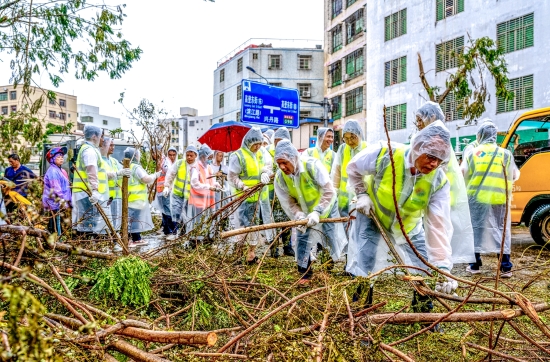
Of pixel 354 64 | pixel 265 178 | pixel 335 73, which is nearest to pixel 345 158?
pixel 265 178

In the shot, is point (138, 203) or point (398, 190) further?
point (138, 203)

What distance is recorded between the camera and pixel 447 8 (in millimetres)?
20469

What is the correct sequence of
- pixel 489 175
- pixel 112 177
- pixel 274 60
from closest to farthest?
pixel 489 175
pixel 112 177
pixel 274 60

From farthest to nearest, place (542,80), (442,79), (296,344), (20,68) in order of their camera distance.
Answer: (442,79) → (542,80) → (20,68) → (296,344)

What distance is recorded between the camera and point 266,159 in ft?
23.5

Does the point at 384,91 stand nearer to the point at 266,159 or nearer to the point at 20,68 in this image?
Result: the point at 266,159

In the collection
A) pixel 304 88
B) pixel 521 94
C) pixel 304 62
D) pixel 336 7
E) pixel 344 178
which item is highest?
pixel 336 7

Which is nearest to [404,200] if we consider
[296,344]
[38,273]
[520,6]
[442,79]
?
[296,344]

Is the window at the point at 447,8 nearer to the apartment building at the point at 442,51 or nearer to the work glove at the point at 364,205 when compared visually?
the apartment building at the point at 442,51

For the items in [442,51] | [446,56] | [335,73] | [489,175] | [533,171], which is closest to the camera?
[489,175]

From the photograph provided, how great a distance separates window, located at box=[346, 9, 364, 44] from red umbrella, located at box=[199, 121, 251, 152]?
1721 centimetres

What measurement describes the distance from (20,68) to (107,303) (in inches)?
158

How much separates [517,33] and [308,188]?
16.5 metres

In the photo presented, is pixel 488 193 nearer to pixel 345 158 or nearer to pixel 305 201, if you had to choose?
pixel 345 158
